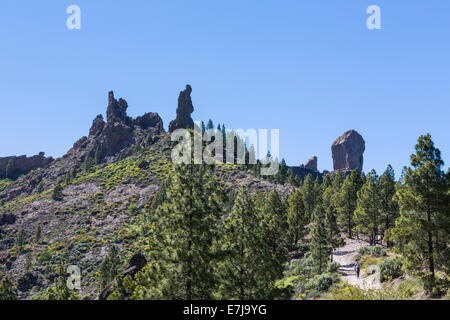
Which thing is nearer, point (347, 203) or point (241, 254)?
point (241, 254)

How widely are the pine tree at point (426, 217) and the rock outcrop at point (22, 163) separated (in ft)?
626

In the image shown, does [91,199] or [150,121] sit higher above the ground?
[150,121]

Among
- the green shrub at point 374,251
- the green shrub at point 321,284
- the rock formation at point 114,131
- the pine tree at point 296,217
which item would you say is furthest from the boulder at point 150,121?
the green shrub at point 321,284

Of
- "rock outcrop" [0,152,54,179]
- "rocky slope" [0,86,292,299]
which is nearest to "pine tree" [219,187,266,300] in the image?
"rocky slope" [0,86,292,299]

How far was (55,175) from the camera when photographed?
160250mm

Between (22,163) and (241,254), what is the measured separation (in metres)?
195

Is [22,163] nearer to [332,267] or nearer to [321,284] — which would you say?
[332,267]

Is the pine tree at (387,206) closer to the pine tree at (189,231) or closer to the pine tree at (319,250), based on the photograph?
the pine tree at (319,250)

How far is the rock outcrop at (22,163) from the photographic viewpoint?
177 metres

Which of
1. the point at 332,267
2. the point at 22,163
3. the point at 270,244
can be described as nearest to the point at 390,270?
the point at 332,267

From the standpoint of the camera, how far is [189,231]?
16609 mm
